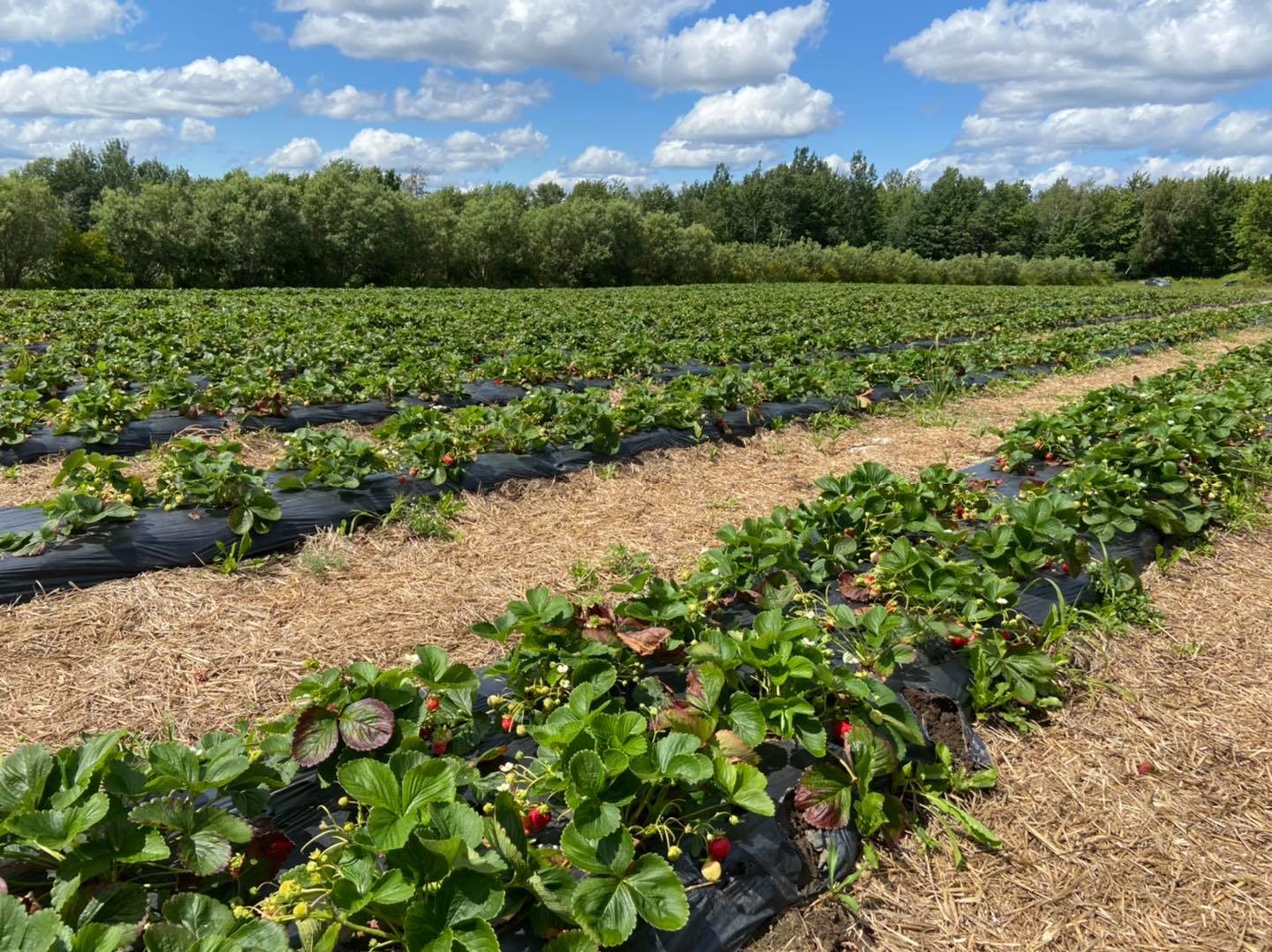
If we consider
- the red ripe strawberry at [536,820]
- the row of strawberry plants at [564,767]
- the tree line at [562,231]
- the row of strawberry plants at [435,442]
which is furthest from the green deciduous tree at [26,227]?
the red ripe strawberry at [536,820]

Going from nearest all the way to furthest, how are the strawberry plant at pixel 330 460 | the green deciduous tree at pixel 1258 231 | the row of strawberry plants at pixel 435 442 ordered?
the row of strawberry plants at pixel 435 442
the strawberry plant at pixel 330 460
the green deciduous tree at pixel 1258 231

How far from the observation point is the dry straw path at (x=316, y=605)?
310 centimetres

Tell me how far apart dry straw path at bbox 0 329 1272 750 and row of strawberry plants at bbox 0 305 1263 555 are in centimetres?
38

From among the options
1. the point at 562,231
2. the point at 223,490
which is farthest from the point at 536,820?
the point at 562,231

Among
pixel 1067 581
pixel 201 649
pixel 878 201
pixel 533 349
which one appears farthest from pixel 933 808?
pixel 878 201

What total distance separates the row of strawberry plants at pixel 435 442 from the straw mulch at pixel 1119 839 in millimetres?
3693

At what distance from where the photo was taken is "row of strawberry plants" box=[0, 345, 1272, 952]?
162 centimetres

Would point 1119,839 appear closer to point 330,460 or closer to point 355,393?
point 330,460

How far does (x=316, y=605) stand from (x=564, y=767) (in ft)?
8.12

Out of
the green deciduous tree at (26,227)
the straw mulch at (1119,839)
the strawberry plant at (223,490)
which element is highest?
the green deciduous tree at (26,227)

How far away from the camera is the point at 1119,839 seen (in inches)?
97.9

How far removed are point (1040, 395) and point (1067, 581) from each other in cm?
813

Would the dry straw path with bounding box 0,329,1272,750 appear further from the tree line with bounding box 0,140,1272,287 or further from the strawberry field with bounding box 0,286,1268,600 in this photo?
the tree line with bounding box 0,140,1272,287

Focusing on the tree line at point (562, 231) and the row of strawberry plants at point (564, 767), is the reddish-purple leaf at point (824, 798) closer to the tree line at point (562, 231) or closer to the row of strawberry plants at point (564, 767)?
the row of strawberry plants at point (564, 767)
